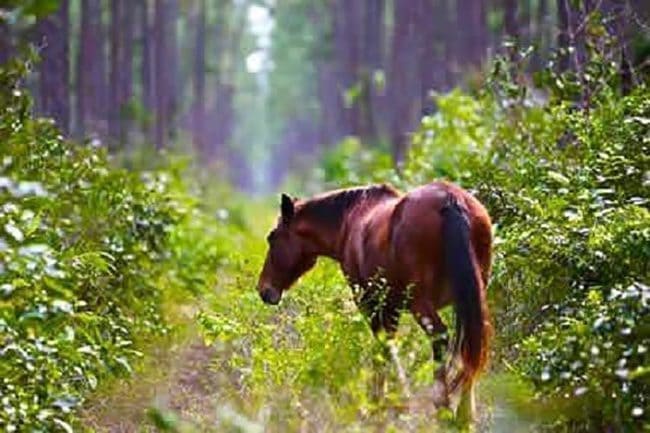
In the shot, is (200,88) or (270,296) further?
(200,88)

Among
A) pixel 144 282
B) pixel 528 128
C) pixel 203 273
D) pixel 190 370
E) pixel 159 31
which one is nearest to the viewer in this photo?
pixel 190 370

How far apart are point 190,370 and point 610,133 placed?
148 inches

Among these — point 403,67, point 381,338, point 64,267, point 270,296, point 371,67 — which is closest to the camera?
point 381,338

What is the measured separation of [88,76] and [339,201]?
17.4 metres

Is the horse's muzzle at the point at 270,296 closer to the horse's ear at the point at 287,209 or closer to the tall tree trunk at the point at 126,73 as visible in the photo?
the horse's ear at the point at 287,209

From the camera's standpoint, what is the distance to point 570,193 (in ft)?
29.7

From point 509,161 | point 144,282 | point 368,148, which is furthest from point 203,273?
point 368,148

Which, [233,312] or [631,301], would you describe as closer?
[631,301]

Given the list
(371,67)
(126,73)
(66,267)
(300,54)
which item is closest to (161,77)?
(126,73)

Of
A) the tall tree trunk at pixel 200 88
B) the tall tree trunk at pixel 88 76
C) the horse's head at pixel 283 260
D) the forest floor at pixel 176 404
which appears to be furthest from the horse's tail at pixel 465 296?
the tall tree trunk at pixel 200 88

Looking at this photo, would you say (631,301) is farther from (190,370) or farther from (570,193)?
(190,370)

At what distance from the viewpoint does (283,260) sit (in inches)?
408

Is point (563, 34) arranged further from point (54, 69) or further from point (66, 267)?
point (54, 69)

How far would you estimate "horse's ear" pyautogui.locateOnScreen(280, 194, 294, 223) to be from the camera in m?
10.0
